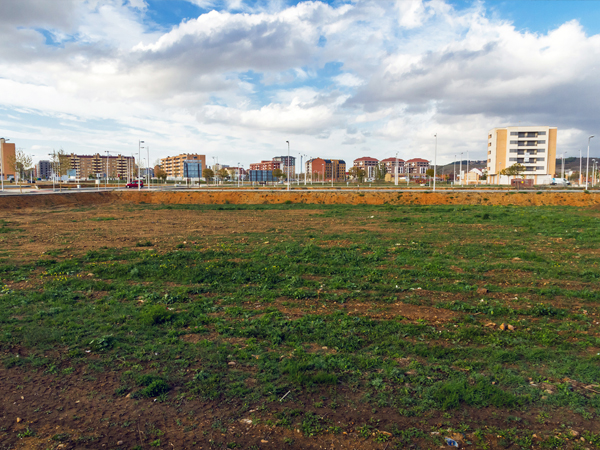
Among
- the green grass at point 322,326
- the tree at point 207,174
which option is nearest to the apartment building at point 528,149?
the tree at point 207,174

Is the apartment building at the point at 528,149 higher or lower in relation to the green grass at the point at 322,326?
higher

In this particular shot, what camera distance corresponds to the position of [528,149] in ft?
456

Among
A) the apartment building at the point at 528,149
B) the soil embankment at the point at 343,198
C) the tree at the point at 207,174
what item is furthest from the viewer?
the tree at the point at 207,174

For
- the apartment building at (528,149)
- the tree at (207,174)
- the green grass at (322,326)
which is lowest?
the green grass at (322,326)

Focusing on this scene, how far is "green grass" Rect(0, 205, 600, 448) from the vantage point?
19.4 feet

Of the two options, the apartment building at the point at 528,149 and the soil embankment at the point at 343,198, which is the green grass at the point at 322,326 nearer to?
the soil embankment at the point at 343,198

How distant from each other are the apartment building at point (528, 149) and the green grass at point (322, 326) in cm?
13830

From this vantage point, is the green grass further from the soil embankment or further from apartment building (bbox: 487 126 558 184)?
apartment building (bbox: 487 126 558 184)

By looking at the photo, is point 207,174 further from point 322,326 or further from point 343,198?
point 322,326

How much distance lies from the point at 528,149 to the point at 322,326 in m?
155

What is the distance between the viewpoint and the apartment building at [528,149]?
450ft

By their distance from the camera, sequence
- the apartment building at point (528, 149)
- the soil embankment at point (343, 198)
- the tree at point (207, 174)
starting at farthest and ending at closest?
the tree at point (207, 174)
the apartment building at point (528, 149)
the soil embankment at point (343, 198)

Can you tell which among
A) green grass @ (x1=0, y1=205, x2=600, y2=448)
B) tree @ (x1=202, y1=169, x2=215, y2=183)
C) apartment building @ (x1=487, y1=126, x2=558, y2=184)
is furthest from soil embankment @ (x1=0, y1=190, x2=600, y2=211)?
apartment building @ (x1=487, y1=126, x2=558, y2=184)

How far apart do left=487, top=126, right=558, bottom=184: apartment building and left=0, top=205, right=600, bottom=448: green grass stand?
138 meters
